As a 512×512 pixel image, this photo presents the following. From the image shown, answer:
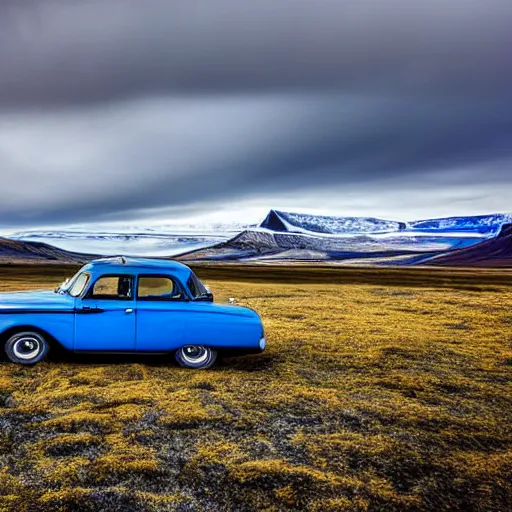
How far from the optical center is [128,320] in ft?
26.3

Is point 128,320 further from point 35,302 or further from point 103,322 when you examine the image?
point 35,302

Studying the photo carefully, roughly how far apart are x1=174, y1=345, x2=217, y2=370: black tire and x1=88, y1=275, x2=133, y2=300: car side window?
1432 millimetres

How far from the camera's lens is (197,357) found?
845 centimetres

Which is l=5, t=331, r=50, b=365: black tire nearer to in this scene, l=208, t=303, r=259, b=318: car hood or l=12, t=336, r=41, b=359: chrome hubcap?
l=12, t=336, r=41, b=359: chrome hubcap

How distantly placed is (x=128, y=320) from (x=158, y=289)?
2.64ft

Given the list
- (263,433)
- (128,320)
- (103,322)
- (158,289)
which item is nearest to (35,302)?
(103,322)

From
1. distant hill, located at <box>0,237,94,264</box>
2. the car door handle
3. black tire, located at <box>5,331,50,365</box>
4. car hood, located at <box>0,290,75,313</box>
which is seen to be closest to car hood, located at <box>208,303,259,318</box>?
the car door handle

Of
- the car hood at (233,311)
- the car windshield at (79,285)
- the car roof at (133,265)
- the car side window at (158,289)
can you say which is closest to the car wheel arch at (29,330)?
the car windshield at (79,285)

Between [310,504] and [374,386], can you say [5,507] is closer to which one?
[310,504]

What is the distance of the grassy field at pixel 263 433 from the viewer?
13.5 ft

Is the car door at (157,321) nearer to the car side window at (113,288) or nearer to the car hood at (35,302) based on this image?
the car side window at (113,288)

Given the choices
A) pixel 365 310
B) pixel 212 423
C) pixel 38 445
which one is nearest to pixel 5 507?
pixel 38 445

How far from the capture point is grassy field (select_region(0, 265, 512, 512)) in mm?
4102

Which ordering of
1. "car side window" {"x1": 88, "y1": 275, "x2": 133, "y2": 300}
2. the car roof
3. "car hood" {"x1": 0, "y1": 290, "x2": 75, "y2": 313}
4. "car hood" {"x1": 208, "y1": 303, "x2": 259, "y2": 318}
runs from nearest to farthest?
"car hood" {"x1": 0, "y1": 290, "x2": 75, "y2": 313}
"car side window" {"x1": 88, "y1": 275, "x2": 133, "y2": 300}
"car hood" {"x1": 208, "y1": 303, "x2": 259, "y2": 318}
the car roof
